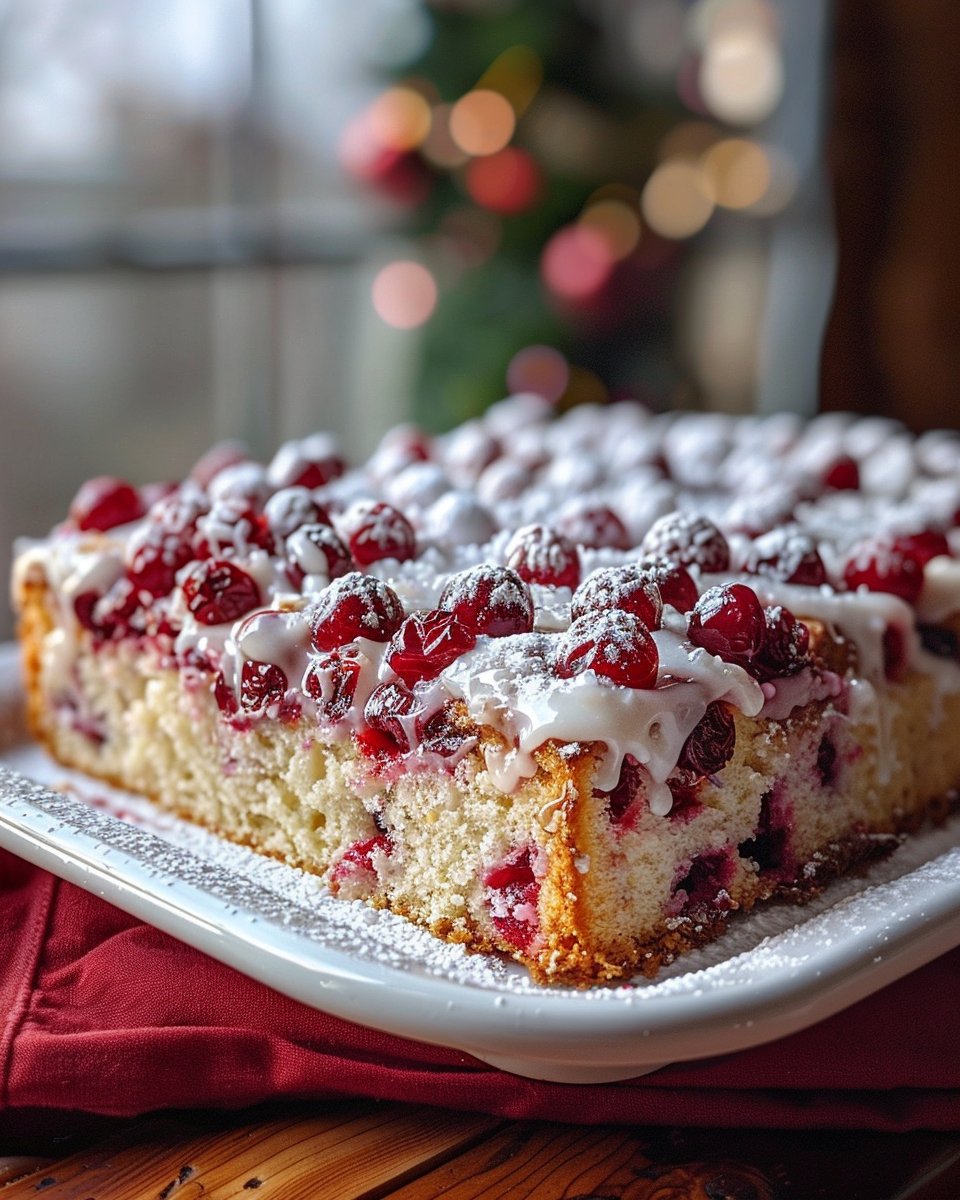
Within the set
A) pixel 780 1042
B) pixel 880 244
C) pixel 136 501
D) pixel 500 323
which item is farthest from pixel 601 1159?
pixel 880 244

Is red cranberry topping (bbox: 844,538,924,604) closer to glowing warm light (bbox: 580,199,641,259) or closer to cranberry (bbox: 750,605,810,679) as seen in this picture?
cranberry (bbox: 750,605,810,679)

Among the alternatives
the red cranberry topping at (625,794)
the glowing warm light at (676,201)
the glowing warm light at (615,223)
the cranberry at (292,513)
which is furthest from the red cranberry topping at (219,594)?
the glowing warm light at (676,201)

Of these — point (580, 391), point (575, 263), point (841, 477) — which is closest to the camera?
point (841, 477)

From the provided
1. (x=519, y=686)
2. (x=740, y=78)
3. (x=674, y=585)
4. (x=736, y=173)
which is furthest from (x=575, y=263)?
(x=519, y=686)

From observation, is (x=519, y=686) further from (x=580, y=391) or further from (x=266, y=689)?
(x=580, y=391)

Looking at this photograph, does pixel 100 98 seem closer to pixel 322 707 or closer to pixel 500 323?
pixel 500 323

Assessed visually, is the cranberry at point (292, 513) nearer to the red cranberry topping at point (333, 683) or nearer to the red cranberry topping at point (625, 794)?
the red cranberry topping at point (333, 683)
